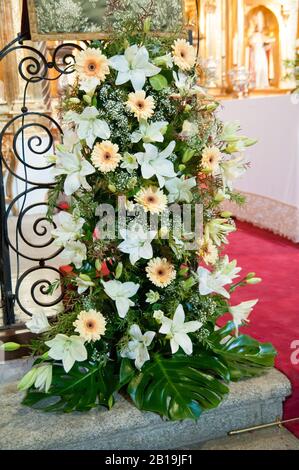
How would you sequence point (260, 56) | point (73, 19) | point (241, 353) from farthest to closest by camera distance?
point (260, 56)
point (73, 19)
point (241, 353)

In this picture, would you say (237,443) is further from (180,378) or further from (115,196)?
(115,196)

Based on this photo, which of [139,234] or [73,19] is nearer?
[139,234]

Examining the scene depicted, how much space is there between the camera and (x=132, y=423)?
62.5 inches

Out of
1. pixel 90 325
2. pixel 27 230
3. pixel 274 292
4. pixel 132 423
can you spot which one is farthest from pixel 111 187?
pixel 27 230

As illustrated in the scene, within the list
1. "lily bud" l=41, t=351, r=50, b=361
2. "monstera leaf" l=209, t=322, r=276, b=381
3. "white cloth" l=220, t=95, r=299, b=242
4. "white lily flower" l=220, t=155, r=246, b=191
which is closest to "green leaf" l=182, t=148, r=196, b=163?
"white lily flower" l=220, t=155, r=246, b=191

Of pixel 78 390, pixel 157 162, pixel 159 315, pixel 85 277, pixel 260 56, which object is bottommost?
pixel 78 390

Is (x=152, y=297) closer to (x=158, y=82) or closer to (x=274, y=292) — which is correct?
(x=158, y=82)

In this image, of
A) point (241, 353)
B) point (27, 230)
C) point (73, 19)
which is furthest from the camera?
point (27, 230)

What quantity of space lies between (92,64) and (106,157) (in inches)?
10.7

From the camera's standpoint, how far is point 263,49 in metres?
7.53

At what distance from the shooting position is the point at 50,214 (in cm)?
176

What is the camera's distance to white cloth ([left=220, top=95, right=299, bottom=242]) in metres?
3.92

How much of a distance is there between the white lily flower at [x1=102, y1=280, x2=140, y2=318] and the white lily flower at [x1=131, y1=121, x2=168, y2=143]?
16.5 inches

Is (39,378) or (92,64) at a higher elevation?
(92,64)
